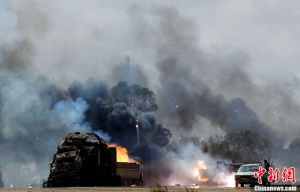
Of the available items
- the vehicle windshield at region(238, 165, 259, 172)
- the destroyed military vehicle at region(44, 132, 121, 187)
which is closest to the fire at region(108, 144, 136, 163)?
the destroyed military vehicle at region(44, 132, 121, 187)

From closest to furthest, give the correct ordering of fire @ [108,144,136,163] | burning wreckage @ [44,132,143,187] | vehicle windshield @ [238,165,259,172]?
vehicle windshield @ [238,165,259,172] → burning wreckage @ [44,132,143,187] → fire @ [108,144,136,163]

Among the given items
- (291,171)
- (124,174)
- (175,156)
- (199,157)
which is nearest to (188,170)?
(175,156)

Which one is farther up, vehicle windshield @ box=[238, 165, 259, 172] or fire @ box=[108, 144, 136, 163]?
fire @ box=[108, 144, 136, 163]

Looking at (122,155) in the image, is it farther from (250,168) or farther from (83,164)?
(250,168)

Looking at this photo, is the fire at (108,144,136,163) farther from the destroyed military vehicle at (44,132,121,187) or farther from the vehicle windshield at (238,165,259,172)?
the vehicle windshield at (238,165,259,172)

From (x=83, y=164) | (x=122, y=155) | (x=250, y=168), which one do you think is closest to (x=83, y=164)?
(x=83, y=164)

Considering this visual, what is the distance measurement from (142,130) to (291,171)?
61626 millimetres

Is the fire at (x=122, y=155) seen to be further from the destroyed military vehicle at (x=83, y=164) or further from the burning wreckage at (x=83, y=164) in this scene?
the destroyed military vehicle at (x=83, y=164)

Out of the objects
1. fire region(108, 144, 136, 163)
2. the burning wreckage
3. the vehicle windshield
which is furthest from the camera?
fire region(108, 144, 136, 163)

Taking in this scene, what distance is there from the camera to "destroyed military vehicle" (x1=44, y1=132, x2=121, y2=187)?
33.2 m

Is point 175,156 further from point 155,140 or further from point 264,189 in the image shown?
point 264,189

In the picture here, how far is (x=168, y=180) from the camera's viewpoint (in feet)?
245

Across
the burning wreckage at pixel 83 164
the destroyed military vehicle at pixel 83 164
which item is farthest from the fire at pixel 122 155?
the destroyed military vehicle at pixel 83 164

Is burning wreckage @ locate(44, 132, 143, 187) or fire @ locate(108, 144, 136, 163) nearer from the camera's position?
burning wreckage @ locate(44, 132, 143, 187)
